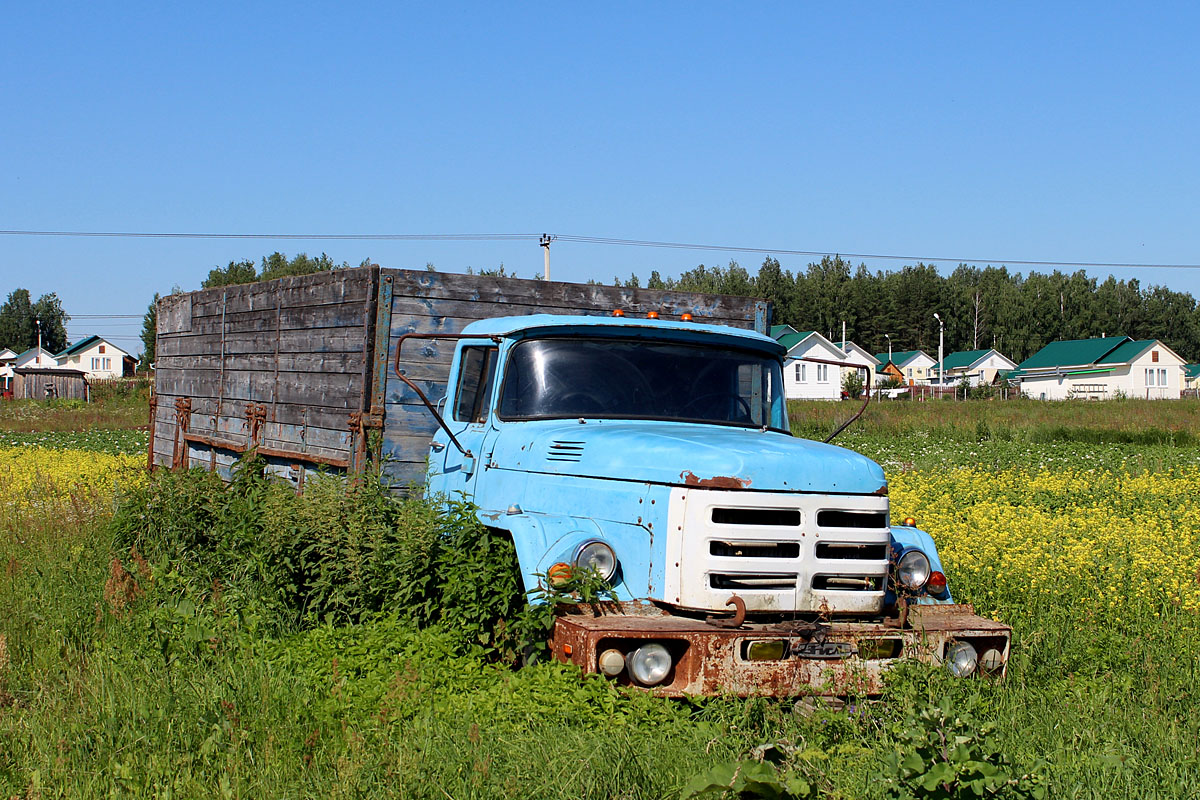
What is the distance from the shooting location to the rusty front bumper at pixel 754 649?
4.89 metres

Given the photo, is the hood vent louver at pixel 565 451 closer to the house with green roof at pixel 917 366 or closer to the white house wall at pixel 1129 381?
the white house wall at pixel 1129 381

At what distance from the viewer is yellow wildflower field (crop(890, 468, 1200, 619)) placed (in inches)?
313

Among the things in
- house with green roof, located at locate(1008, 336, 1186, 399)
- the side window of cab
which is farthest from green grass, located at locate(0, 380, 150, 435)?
house with green roof, located at locate(1008, 336, 1186, 399)

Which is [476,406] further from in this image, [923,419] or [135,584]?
[923,419]

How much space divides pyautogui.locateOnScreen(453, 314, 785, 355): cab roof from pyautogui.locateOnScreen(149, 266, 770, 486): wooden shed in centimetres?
106

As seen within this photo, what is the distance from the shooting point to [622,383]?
6613 millimetres

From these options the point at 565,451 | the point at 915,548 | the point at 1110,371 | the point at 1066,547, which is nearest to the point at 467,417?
the point at 565,451

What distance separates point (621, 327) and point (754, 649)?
8.10ft

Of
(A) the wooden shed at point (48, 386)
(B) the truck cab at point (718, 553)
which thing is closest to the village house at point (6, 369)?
(A) the wooden shed at point (48, 386)

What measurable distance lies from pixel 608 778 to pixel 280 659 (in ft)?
8.09

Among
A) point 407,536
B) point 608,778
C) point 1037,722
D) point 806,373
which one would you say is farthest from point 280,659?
point 806,373

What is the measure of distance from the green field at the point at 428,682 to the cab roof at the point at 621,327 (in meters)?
1.35

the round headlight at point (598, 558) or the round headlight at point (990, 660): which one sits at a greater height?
the round headlight at point (598, 558)

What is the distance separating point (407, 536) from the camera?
20.6 ft
